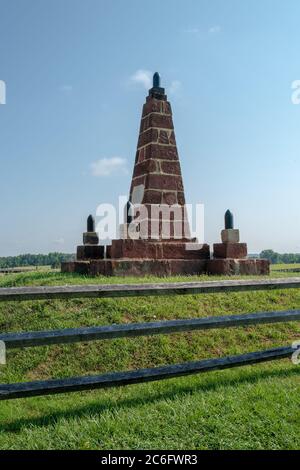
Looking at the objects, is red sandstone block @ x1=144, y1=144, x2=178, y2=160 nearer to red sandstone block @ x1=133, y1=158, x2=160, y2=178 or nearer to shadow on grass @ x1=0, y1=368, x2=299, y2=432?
red sandstone block @ x1=133, y1=158, x2=160, y2=178

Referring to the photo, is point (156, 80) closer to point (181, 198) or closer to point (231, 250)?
point (181, 198)

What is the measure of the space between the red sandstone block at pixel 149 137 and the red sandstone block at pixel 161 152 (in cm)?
16

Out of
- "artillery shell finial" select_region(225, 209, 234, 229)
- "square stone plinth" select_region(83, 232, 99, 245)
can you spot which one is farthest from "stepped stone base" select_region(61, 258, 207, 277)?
"artillery shell finial" select_region(225, 209, 234, 229)

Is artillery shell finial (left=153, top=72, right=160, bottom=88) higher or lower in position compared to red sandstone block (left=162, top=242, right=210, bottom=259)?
higher

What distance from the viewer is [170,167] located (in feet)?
37.8

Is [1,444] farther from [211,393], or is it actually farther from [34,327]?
[34,327]

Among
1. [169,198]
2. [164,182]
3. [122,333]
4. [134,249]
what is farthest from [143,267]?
[122,333]

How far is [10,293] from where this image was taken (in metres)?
3.72

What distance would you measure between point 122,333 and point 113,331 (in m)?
0.09

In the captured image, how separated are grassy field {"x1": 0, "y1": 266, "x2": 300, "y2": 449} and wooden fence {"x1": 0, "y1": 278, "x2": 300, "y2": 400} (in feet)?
0.59

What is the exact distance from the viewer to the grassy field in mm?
2777

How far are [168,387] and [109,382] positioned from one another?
0.69 m
